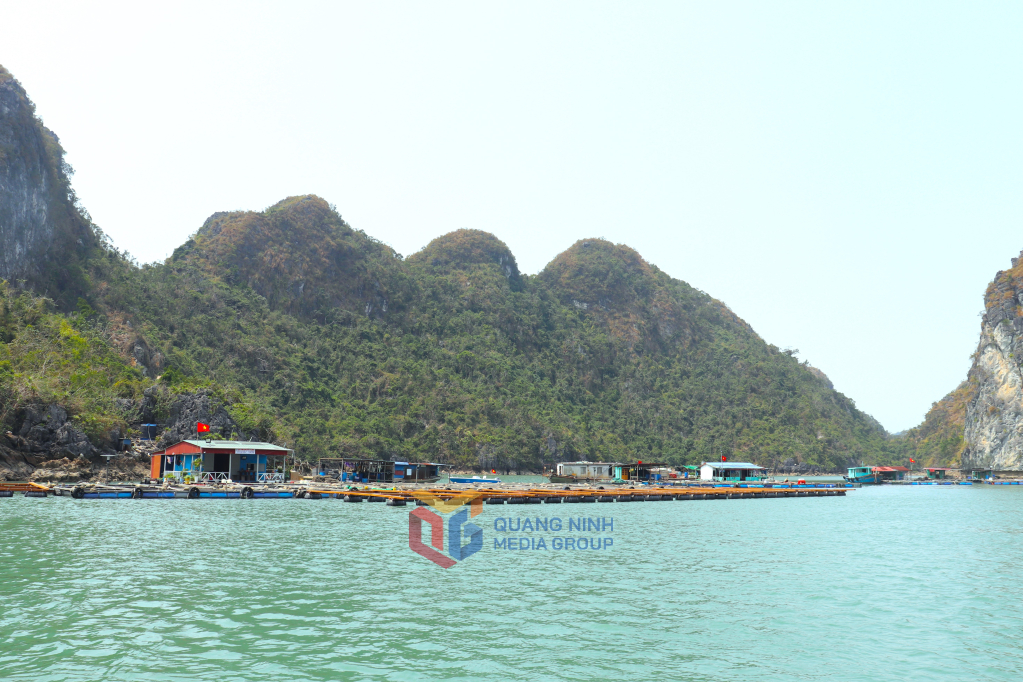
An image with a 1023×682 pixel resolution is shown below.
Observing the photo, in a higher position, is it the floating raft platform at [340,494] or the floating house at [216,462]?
the floating house at [216,462]

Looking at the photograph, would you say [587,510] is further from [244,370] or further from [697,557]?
[244,370]

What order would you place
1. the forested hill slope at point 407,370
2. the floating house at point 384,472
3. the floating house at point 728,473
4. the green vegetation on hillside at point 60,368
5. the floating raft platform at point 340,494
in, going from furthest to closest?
the forested hill slope at point 407,370 → the floating house at point 728,473 → the floating house at point 384,472 → the green vegetation on hillside at point 60,368 → the floating raft platform at point 340,494

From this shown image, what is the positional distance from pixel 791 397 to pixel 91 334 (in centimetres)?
16478

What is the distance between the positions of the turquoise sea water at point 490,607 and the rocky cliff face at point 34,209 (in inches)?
2741

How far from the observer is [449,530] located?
116 feet

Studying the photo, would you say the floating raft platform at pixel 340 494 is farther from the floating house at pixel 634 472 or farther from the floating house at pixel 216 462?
the floating house at pixel 634 472

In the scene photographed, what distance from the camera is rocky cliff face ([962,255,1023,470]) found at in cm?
12281

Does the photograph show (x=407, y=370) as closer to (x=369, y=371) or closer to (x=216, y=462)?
(x=369, y=371)

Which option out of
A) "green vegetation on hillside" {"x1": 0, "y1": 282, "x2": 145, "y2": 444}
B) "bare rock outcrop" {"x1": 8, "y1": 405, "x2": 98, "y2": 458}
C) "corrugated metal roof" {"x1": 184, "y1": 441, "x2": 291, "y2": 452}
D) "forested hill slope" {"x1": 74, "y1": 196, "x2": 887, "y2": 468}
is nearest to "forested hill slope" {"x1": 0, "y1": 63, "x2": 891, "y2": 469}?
"green vegetation on hillside" {"x1": 0, "y1": 282, "x2": 145, "y2": 444}

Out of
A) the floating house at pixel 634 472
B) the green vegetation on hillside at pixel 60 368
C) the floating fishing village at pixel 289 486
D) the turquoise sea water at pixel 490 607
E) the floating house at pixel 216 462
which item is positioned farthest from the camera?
the floating house at pixel 634 472

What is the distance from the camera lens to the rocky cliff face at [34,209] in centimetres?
8631

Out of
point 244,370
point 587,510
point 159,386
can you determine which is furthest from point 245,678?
point 244,370

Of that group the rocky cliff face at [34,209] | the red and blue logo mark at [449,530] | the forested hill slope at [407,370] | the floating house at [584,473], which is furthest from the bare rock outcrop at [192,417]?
the floating house at [584,473]

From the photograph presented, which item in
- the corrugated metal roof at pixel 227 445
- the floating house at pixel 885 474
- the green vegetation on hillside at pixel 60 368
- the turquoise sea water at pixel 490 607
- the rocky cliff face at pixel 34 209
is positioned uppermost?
the rocky cliff face at pixel 34 209
